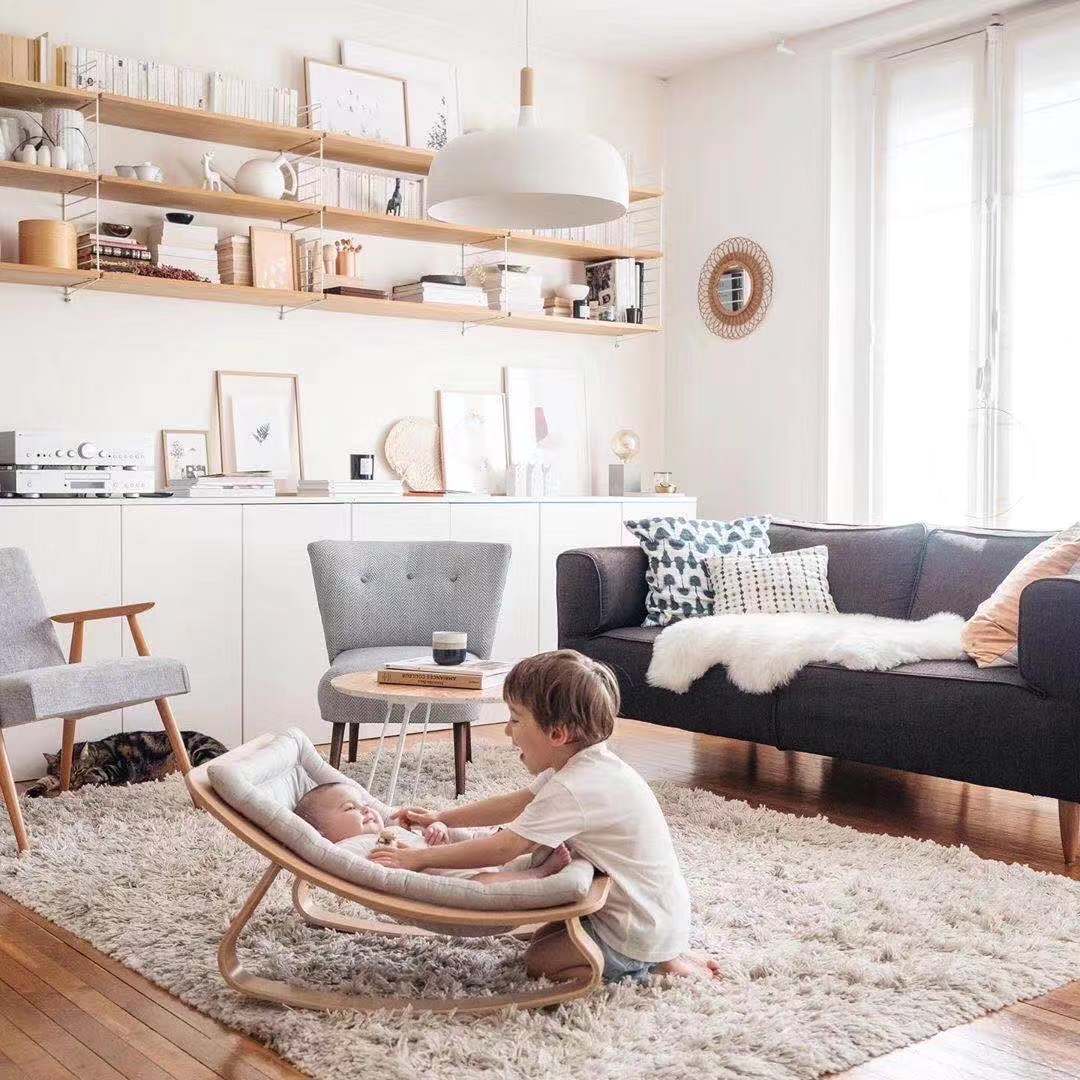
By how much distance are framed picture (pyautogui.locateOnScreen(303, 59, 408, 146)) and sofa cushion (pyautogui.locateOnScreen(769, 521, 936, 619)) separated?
2362mm

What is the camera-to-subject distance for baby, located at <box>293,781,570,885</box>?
243cm

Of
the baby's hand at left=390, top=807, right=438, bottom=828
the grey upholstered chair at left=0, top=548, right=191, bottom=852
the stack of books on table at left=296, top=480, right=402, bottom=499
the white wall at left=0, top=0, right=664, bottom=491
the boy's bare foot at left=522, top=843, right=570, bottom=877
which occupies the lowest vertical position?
the boy's bare foot at left=522, top=843, right=570, bottom=877

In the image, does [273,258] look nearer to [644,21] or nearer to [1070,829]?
[644,21]

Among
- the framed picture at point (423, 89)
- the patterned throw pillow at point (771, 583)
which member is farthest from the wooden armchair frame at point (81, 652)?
the framed picture at point (423, 89)

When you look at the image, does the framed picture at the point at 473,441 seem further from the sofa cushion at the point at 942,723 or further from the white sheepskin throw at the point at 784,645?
the sofa cushion at the point at 942,723

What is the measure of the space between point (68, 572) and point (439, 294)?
186 cm

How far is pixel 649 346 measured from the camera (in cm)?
631

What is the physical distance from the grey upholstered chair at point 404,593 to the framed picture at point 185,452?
797 millimetres

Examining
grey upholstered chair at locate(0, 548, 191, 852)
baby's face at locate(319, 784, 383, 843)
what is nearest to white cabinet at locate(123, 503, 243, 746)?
grey upholstered chair at locate(0, 548, 191, 852)

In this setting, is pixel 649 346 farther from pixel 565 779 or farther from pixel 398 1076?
pixel 398 1076

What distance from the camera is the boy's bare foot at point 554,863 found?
231 centimetres

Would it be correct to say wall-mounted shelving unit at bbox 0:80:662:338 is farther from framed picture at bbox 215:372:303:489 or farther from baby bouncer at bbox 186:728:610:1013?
baby bouncer at bbox 186:728:610:1013

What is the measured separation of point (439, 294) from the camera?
206 inches

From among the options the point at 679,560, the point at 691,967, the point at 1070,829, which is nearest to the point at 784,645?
A: the point at 679,560
